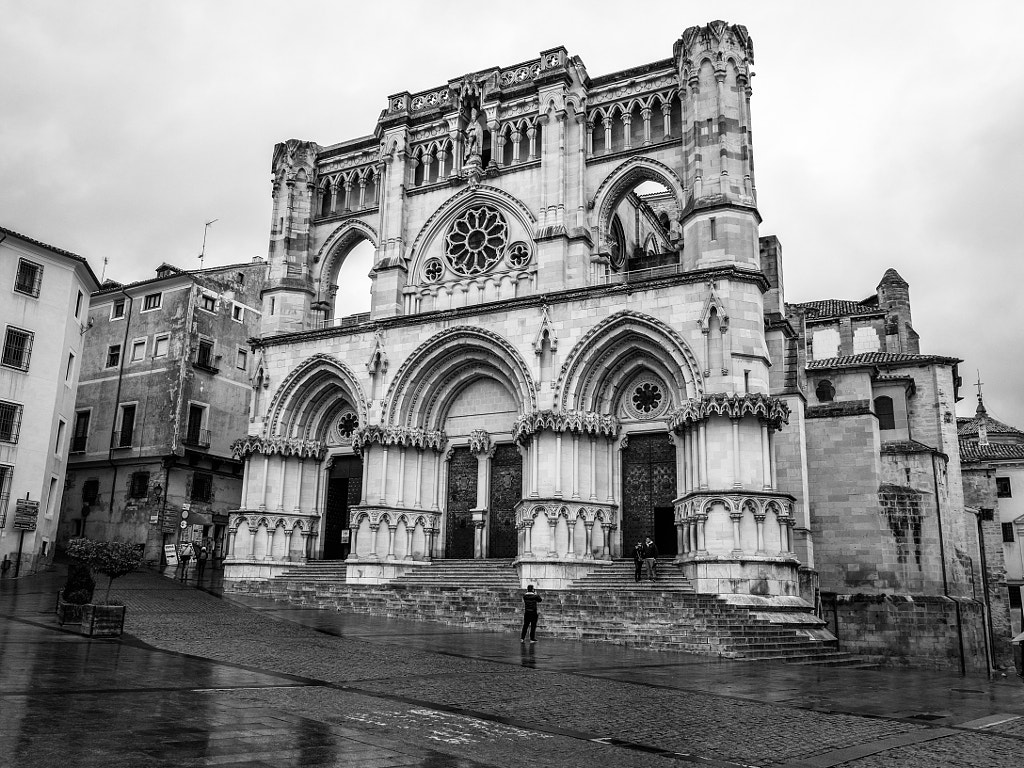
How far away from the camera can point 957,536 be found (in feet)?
134

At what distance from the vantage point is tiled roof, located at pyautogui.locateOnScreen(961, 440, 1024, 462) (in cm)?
6072

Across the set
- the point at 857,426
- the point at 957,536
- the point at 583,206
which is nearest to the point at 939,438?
the point at 957,536

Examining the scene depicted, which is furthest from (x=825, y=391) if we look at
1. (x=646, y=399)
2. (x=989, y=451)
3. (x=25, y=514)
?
(x=25, y=514)

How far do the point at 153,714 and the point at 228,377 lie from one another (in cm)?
4096

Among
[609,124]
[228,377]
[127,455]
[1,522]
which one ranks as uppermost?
[609,124]

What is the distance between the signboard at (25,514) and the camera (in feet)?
113

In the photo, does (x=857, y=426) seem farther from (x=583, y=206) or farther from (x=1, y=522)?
(x=1, y=522)

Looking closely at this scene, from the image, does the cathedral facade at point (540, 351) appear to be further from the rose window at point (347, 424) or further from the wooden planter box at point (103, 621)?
the wooden planter box at point (103, 621)

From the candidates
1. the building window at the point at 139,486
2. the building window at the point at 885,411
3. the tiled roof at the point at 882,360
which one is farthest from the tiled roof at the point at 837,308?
the building window at the point at 139,486

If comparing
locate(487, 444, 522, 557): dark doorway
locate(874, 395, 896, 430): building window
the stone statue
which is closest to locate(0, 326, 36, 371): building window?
the stone statue

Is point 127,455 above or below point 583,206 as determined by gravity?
below

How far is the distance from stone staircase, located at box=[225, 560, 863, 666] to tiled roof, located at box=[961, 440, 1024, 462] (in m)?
40.8

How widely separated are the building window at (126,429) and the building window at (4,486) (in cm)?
1107

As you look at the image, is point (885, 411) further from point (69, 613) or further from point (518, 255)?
point (69, 613)
